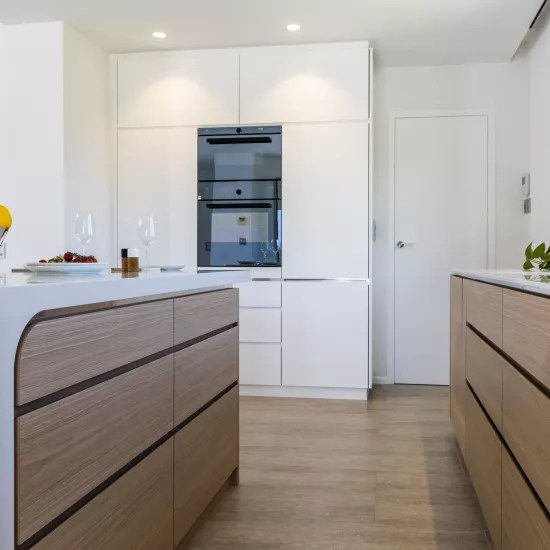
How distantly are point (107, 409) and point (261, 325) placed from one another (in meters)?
2.98

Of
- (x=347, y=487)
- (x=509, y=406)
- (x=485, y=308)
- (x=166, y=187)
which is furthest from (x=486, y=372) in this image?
(x=166, y=187)

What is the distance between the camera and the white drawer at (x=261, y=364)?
14.3 ft

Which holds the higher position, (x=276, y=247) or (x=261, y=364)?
(x=276, y=247)

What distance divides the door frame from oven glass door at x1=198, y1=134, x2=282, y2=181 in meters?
1.00

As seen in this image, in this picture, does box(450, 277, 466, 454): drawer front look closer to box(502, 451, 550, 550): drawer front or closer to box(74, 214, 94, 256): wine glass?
box(502, 451, 550, 550): drawer front

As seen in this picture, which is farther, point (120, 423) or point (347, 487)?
point (347, 487)

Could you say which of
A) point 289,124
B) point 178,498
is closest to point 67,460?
point 178,498

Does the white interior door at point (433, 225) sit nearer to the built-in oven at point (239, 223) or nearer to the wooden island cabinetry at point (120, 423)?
the built-in oven at point (239, 223)

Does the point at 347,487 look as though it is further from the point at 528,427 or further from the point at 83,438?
the point at 83,438

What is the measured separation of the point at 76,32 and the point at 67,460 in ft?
11.7

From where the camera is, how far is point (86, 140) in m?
4.19

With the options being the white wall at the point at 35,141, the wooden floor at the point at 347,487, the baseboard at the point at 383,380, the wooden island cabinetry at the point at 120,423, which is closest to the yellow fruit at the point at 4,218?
the wooden island cabinetry at the point at 120,423

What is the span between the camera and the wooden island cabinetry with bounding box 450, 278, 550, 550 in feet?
4.45

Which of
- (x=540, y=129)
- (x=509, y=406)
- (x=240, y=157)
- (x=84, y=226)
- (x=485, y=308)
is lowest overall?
(x=509, y=406)
